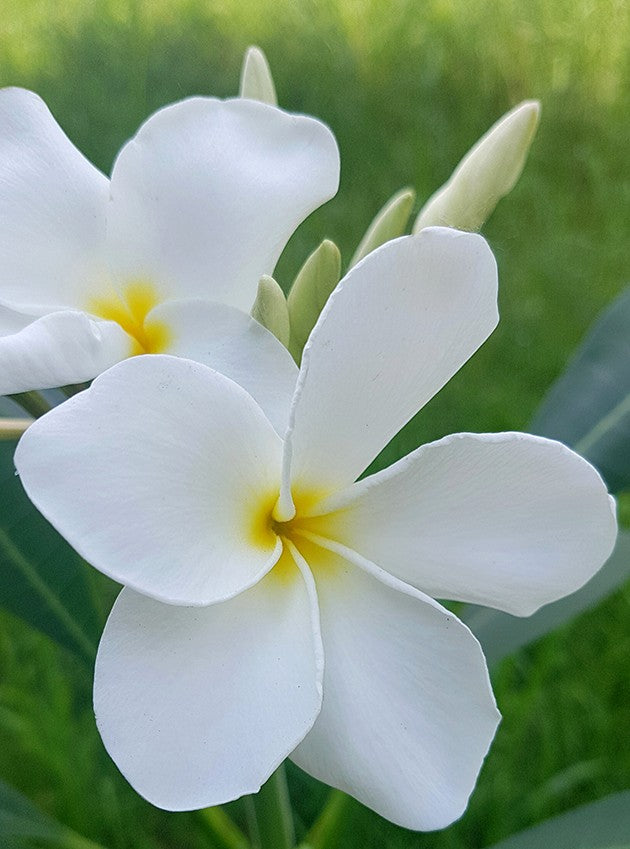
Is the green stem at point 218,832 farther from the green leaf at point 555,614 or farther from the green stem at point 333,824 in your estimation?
the green leaf at point 555,614

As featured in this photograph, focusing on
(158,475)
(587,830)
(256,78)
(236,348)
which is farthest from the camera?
(587,830)

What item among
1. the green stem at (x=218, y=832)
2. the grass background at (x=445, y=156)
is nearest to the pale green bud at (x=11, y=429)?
the green stem at (x=218, y=832)

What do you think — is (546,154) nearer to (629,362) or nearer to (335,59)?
(335,59)

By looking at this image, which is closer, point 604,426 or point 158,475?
point 158,475

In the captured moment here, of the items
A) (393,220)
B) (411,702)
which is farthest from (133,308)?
(411,702)

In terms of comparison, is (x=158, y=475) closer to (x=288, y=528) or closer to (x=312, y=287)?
(x=288, y=528)
